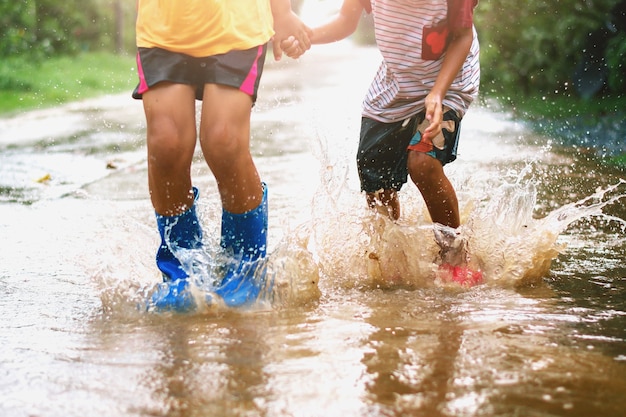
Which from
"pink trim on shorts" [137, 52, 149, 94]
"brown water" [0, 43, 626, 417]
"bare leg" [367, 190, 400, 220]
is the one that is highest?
"pink trim on shorts" [137, 52, 149, 94]

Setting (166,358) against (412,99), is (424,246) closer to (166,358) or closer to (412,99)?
(412,99)

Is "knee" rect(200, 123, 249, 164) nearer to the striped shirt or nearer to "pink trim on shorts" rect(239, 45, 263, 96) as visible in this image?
"pink trim on shorts" rect(239, 45, 263, 96)

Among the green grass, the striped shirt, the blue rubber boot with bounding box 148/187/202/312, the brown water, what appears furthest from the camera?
the green grass

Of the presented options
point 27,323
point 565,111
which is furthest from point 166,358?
point 565,111

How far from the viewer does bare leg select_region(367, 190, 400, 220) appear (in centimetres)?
361

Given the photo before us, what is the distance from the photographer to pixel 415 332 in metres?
2.57

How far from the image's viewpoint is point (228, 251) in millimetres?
3104

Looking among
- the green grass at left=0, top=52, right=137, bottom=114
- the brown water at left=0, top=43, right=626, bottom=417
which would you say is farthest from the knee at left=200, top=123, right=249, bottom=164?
the green grass at left=0, top=52, right=137, bottom=114

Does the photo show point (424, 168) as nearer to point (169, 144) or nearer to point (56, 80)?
point (169, 144)

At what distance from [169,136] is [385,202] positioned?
108 cm

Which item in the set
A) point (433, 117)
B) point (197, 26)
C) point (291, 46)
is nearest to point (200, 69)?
point (197, 26)

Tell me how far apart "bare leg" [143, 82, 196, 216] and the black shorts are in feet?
0.11

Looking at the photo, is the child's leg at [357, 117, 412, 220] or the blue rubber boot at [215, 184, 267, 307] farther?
the child's leg at [357, 117, 412, 220]

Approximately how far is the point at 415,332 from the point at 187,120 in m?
1.05
